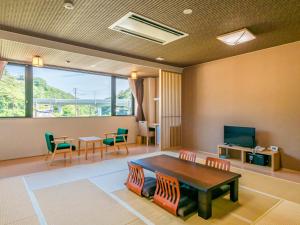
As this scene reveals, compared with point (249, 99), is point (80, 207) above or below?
below

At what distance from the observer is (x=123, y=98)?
7.51 meters

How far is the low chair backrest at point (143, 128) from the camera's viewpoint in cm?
717

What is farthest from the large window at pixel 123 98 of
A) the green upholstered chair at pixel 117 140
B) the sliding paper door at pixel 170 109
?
the sliding paper door at pixel 170 109

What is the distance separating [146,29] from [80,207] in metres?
3.11

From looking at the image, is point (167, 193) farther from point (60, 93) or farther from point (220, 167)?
point (60, 93)

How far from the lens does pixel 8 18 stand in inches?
119

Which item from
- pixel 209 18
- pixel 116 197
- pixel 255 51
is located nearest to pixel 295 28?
pixel 255 51

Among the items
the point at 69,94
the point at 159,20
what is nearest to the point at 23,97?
the point at 69,94

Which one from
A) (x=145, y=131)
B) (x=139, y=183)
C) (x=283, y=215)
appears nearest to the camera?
(x=283, y=215)

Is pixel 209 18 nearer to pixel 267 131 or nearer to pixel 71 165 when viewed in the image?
pixel 267 131

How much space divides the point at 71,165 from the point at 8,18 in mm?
3183

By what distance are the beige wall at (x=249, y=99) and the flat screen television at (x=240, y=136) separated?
0.73 feet

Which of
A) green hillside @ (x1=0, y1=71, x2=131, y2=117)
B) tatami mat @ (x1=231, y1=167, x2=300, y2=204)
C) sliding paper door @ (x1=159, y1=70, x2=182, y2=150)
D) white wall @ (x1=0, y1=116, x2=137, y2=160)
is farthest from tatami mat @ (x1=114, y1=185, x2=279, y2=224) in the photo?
green hillside @ (x1=0, y1=71, x2=131, y2=117)

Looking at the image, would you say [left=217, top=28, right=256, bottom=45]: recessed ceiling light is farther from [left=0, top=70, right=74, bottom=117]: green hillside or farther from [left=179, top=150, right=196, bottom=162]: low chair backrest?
[left=0, top=70, right=74, bottom=117]: green hillside
